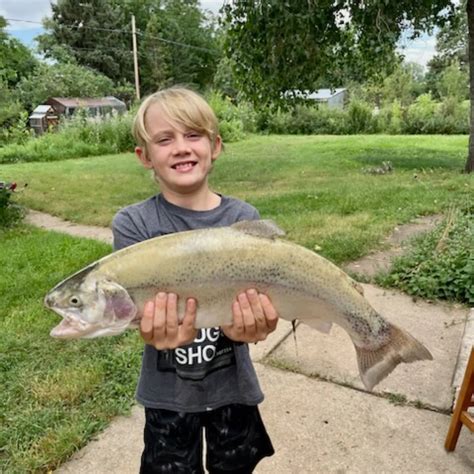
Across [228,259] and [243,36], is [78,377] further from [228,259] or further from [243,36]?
[243,36]

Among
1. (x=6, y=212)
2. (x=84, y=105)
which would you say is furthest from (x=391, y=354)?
(x=84, y=105)

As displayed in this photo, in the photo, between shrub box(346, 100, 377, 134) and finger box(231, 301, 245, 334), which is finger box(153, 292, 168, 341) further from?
shrub box(346, 100, 377, 134)

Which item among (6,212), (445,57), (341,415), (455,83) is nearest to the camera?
(341,415)

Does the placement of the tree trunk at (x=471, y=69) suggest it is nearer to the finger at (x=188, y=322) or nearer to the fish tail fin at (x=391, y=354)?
the fish tail fin at (x=391, y=354)

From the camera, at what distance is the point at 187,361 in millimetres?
1756

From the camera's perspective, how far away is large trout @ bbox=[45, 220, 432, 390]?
1.44m

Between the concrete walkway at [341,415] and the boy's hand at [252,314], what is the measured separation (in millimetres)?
1219

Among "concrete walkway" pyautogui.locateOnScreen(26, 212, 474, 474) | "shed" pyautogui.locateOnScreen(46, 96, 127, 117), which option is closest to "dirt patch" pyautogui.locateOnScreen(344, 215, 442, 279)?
"concrete walkway" pyautogui.locateOnScreen(26, 212, 474, 474)

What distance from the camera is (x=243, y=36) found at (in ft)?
31.6

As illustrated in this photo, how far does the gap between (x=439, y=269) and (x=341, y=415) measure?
216 centimetres

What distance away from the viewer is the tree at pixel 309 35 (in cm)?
899

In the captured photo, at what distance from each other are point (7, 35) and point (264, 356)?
692 centimetres

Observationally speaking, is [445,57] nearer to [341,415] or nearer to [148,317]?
[341,415]

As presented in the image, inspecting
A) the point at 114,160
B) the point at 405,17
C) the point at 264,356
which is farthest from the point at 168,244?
the point at 114,160
